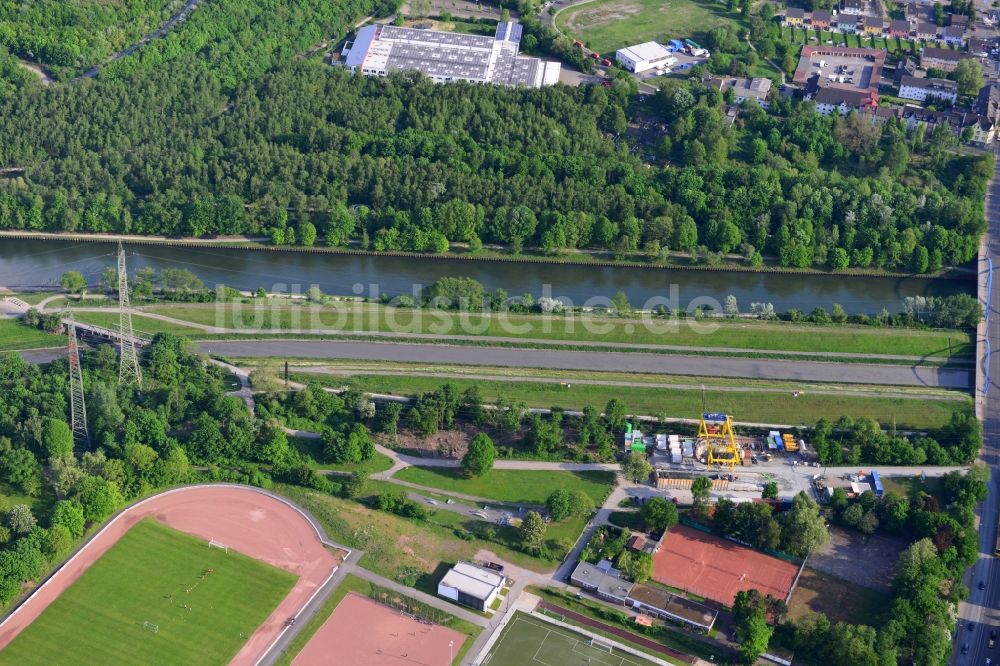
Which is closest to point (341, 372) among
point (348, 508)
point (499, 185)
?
point (348, 508)

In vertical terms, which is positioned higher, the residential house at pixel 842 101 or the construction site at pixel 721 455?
the residential house at pixel 842 101

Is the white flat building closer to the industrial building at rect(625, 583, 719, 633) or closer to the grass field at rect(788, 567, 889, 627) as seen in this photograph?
the grass field at rect(788, 567, 889, 627)

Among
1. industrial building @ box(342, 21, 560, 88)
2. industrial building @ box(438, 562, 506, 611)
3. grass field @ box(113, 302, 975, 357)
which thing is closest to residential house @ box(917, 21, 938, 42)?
industrial building @ box(342, 21, 560, 88)

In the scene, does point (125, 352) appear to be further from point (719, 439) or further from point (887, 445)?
point (887, 445)

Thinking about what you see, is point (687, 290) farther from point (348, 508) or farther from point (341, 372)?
point (348, 508)

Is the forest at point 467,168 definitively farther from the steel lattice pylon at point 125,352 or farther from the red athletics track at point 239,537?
the red athletics track at point 239,537

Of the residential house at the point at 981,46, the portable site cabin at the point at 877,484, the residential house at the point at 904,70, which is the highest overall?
the residential house at the point at 981,46

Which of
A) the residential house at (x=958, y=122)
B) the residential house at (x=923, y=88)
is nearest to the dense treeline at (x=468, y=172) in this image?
the residential house at (x=958, y=122)
